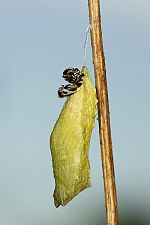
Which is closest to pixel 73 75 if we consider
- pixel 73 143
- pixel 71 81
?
pixel 71 81

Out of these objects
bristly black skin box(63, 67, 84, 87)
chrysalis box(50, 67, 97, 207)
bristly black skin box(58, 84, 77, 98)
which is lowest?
chrysalis box(50, 67, 97, 207)

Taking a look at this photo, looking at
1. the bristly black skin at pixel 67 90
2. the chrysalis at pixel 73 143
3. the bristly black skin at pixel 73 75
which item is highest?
the bristly black skin at pixel 73 75

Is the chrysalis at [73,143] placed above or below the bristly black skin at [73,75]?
below

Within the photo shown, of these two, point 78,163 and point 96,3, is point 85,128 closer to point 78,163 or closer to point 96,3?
point 78,163

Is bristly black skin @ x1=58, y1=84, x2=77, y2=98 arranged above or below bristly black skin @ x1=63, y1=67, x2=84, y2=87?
below
